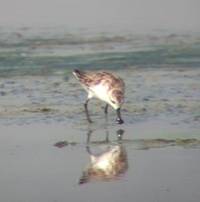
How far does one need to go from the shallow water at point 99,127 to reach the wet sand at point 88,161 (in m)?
0.01

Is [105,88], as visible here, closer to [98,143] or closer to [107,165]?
[98,143]

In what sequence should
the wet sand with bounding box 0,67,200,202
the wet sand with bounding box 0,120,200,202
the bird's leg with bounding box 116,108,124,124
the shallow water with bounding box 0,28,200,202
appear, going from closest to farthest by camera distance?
the wet sand with bounding box 0,120,200,202 < the wet sand with bounding box 0,67,200,202 < the shallow water with bounding box 0,28,200,202 < the bird's leg with bounding box 116,108,124,124

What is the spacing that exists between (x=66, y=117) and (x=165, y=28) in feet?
38.7

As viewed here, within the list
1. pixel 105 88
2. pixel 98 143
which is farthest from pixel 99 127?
pixel 98 143

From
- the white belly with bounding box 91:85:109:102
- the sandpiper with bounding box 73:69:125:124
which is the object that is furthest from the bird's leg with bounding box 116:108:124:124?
the white belly with bounding box 91:85:109:102

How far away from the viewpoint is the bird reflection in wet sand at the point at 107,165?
10.3 metres

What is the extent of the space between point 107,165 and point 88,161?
28 centimetres

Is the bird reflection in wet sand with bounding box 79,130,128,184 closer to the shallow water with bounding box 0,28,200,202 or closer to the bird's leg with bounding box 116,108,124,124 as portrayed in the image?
the shallow water with bounding box 0,28,200,202

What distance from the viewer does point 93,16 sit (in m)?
28.1

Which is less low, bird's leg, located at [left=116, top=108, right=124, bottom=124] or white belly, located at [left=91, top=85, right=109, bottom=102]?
white belly, located at [left=91, top=85, right=109, bottom=102]

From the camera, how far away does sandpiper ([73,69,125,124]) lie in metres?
13.8

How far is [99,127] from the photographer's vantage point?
1320 cm

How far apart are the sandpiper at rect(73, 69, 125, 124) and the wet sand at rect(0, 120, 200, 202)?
622 millimetres

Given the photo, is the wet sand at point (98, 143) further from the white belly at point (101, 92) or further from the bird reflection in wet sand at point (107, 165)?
the white belly at point (101, 92)
